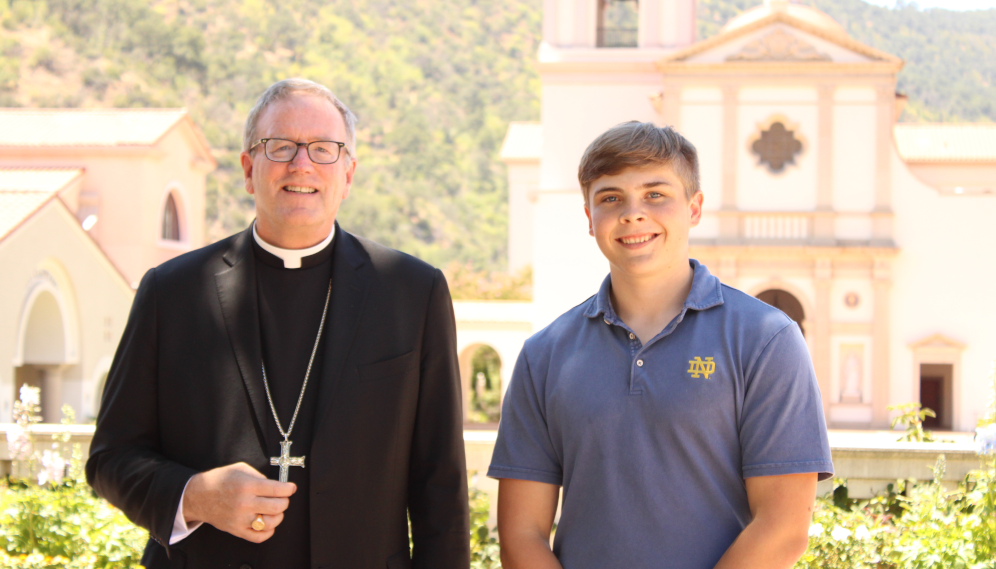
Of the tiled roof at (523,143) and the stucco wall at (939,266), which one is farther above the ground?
the tiled roof at (523,143)

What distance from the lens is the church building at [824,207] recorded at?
2239 centimetres

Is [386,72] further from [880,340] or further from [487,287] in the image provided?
[880,340]

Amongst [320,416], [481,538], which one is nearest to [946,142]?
[481,538]

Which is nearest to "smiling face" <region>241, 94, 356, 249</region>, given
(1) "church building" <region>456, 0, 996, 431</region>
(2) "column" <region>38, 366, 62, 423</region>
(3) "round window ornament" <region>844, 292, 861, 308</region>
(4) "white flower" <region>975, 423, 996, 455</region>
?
(4) "white flower" <region>975, 423, 996, 455</region>

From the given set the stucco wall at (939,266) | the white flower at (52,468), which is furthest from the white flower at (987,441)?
the stucco wall at (939,266)

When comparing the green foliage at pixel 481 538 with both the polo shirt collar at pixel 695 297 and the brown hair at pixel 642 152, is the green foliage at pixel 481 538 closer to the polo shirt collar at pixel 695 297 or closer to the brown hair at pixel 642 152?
the polo shirt collar at pixel 695 297

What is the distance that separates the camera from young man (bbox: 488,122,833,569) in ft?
7.00

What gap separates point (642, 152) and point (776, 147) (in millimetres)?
22079

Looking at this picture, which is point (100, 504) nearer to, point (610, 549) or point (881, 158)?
point (610, 549)

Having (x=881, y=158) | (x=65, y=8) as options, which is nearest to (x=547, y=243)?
(x=881, y=158)

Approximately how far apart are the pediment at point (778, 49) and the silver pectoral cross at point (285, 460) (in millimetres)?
21266

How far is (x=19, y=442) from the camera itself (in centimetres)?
464

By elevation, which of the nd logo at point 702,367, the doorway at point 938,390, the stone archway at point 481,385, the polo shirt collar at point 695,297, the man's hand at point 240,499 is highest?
the polo shirt collar at point 695,297

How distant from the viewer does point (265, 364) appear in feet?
8.37
